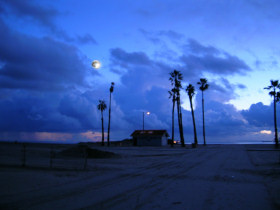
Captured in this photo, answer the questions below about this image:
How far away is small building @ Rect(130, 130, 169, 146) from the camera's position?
6425cm

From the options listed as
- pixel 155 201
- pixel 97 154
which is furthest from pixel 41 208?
pixel 97 154

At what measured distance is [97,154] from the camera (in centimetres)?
2559

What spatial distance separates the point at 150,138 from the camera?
65.0 m

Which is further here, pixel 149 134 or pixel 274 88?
pixel 149 134

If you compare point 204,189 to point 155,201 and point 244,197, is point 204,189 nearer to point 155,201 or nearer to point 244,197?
point 244,197

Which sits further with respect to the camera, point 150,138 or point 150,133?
point 150,133

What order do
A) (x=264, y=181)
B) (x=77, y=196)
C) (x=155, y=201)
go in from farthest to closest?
(x=264, y=181) < (x=77, y=196) < (x=155, y=201)

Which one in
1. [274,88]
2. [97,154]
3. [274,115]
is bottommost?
[97,154]

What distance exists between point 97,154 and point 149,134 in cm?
4037

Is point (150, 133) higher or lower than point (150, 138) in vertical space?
higher

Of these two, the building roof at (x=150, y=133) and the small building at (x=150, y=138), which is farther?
the building roof at (x=150, y=133)

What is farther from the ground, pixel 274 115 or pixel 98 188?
pixel 274 115

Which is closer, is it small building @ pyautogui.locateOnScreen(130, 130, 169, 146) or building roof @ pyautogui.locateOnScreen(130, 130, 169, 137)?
small building @ pyautogui.locateOnScreen(130, 130, 169, 146)

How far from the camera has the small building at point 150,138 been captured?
64.2 meters
